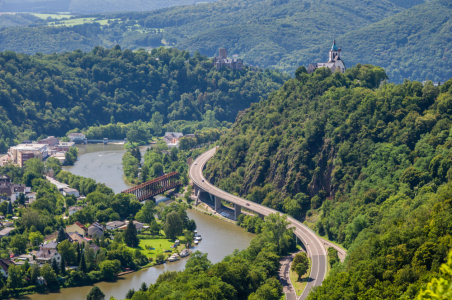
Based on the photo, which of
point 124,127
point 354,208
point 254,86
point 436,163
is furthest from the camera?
point 254,86

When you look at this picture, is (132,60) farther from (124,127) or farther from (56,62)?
(124,127)

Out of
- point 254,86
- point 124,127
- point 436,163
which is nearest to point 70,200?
point 436,163

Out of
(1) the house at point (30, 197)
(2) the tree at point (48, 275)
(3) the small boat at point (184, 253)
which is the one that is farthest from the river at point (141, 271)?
(1) the house at point (30, 197)

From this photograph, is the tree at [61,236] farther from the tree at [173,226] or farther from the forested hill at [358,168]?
the forested hill at [358,168]

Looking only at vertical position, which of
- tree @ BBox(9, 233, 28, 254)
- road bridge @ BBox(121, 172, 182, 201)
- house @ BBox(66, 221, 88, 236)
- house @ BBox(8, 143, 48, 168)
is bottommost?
house @ BBox(8, 143, 48, 168)

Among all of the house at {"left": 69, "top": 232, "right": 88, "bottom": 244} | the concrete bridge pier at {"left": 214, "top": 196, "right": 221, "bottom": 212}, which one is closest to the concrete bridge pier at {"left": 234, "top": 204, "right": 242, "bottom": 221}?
the concrete bridge pier at {"left": 214, "top": 196, "right": 221, "bottom": 212}

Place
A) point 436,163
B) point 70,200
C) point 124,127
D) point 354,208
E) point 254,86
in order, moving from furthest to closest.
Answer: point 254,86
point 124,127
point 70,200
point 354,208
point 436,163

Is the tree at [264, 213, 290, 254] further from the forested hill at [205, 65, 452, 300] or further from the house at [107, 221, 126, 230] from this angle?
the house at [107, 221, 126, 230]
